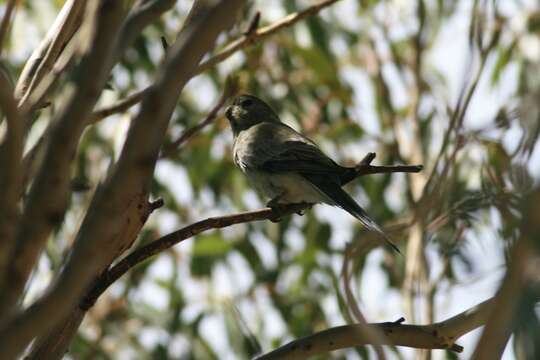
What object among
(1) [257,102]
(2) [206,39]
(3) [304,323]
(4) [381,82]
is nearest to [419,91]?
(4) [381,82]

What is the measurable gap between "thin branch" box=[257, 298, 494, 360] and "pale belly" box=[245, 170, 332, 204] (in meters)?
1.53

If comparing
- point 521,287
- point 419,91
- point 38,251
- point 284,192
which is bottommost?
point 521,287

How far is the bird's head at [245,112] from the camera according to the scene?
4789 mm

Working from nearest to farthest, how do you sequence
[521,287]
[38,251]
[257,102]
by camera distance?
1. [521,287]
2. [38,251]
3. [257,102]

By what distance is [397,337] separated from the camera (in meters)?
2.02

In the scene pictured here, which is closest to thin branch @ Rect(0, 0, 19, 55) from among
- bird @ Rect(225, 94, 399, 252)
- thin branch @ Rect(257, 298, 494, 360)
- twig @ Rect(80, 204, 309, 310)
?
twig @ Rect(80, 204, 309, 310)

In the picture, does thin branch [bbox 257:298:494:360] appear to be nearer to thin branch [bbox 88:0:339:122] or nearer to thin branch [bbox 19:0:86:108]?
thin branch [bbox 19:0:86:108]

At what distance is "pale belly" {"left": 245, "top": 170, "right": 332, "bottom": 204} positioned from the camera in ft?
12.1

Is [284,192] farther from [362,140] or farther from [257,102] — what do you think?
Answer: [362,140]

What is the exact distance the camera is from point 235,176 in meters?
5.39

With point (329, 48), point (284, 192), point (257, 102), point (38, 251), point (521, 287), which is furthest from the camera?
point (329, 48)

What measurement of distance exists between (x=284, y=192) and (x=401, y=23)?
2105 mm

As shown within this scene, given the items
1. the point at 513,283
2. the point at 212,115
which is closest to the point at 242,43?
the point at 212,115

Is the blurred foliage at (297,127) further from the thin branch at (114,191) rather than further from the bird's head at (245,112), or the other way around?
the thin branch at (114,191)
